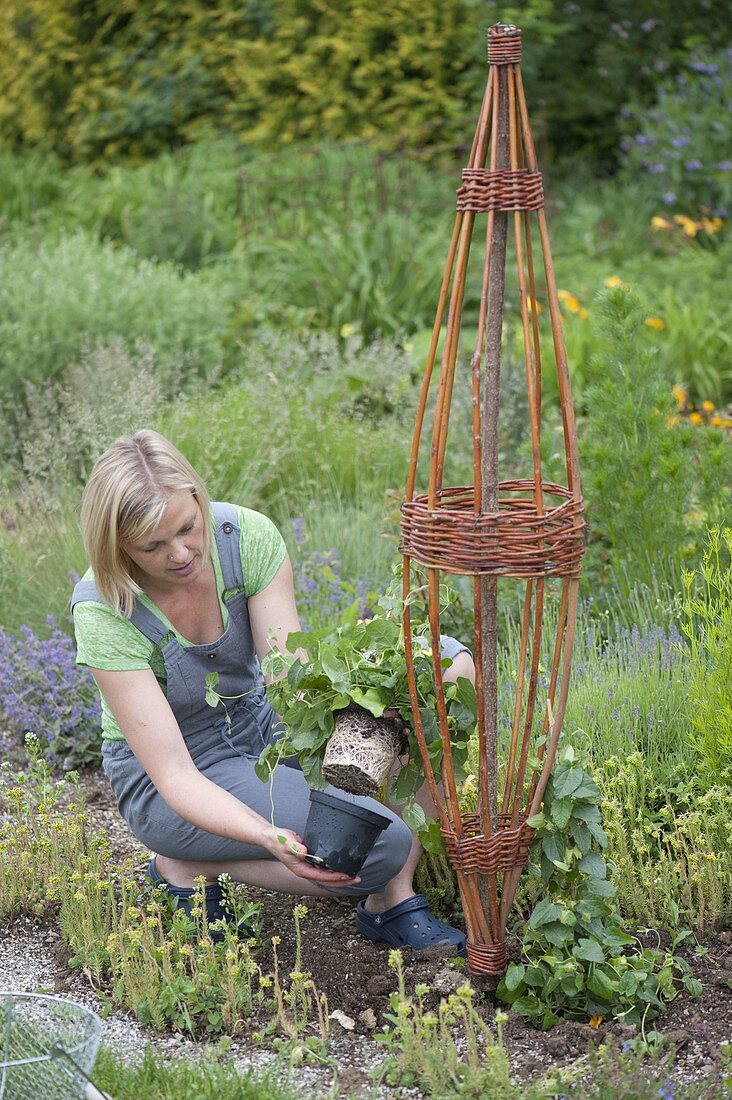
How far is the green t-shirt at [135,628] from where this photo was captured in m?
2.69

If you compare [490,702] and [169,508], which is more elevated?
[169,508]

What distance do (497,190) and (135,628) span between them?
123cm

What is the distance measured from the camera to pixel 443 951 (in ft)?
8.91

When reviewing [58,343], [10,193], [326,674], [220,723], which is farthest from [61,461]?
[10,193]

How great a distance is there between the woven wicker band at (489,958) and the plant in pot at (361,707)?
336 mm

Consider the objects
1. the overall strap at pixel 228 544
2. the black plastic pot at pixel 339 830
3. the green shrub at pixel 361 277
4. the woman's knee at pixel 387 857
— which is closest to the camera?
the black plastic pot at pixel 339 830

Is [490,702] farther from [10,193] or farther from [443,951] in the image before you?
[10,193]

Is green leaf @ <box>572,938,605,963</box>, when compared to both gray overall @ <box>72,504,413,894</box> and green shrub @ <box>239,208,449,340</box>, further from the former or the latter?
green shrub @ <box>239,208,449,340</box>

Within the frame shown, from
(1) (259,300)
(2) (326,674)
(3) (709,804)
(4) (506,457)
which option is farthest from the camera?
(1) (259,300)

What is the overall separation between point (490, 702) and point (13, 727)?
7.00 ft

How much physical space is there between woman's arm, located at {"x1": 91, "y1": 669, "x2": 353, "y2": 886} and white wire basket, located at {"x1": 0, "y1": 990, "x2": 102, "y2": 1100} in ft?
1.49

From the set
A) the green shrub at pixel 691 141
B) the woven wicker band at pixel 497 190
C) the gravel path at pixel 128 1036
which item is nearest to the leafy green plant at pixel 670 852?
the gravel path at pixel 128 1036

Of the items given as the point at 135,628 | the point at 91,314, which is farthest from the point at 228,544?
the point at 91,314

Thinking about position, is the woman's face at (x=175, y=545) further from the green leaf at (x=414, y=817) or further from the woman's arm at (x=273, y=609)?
the green leaf at (x=414, y=817)
